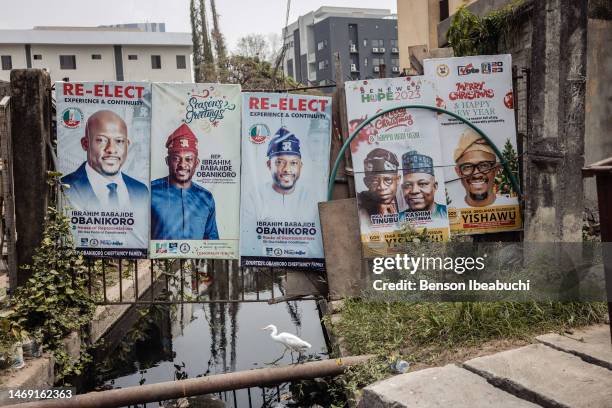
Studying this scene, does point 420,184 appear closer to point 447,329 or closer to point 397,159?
point 397,159

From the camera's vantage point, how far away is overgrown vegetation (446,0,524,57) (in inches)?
281

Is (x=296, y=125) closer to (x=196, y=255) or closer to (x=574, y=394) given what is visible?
(x=196, y=255)

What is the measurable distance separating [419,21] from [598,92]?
16737 millimetres

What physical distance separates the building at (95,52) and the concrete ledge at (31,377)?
40.4 meters

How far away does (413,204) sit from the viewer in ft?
20.2

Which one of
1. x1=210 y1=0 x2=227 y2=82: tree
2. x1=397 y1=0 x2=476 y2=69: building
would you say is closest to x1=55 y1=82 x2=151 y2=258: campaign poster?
x1=397 y1=0 x2=476 y2=69: building

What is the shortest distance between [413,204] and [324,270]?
114 cm

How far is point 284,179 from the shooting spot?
20.1 ft

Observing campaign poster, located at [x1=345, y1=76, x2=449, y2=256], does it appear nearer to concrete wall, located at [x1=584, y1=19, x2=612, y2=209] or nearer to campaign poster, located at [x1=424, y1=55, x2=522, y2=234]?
campaign poster, located at [x1=424, y1=55, x2=522, y2=234]

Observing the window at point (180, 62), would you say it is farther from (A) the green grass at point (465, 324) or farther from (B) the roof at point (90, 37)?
(A) the green grass at point (465, 324)

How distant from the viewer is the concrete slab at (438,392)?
11.9 ft

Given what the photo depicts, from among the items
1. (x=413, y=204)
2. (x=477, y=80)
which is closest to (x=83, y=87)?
(x=413, y=204)

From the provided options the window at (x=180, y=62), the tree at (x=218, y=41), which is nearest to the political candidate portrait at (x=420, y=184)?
the tree at (x=218, y=41)

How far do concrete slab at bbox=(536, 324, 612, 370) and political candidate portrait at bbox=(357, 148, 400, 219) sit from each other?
2.16m
